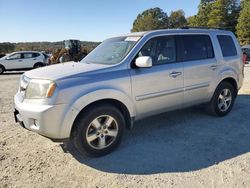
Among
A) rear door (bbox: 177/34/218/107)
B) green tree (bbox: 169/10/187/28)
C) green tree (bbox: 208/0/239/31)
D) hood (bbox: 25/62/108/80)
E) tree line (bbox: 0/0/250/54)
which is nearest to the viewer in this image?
hood (bbox: 25/62/108/80)

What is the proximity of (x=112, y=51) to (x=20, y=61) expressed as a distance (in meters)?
17.2

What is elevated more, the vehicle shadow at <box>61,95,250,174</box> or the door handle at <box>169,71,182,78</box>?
the door handle at <box>169,71,182,78</box>

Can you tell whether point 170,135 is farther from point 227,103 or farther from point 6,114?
point 6,114

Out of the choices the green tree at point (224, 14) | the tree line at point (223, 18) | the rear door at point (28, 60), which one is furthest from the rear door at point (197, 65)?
the green tree at point (224, 14)

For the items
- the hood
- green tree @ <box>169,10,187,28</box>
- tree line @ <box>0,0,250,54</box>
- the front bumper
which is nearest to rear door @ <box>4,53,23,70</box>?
tree line @ <box>0,0,250,54</box>

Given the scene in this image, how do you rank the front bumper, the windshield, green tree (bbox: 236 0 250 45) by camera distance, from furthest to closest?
green tree (bbox: 236 0 250 45) < the windshield < the front bumper

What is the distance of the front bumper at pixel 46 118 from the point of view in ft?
12.2

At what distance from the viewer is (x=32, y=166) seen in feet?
13.0

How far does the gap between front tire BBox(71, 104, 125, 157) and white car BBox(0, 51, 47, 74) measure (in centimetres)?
1794

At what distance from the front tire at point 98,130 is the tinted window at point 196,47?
5.95ft

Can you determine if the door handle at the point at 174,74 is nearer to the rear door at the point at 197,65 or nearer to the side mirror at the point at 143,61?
the rear door at the point at 197,65

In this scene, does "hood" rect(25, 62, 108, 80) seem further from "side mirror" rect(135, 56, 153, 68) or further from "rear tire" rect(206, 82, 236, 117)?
"rear tire" rect(206, 82, 236, 117)

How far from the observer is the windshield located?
462 cm

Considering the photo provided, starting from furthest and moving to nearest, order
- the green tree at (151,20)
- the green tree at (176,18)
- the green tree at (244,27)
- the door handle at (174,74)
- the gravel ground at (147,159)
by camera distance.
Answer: the green tree at (176,18) < the green tree at (151,20) < the green tree at (244,27) < the door handle at (174,74) < the gravel ground at (147,159)
